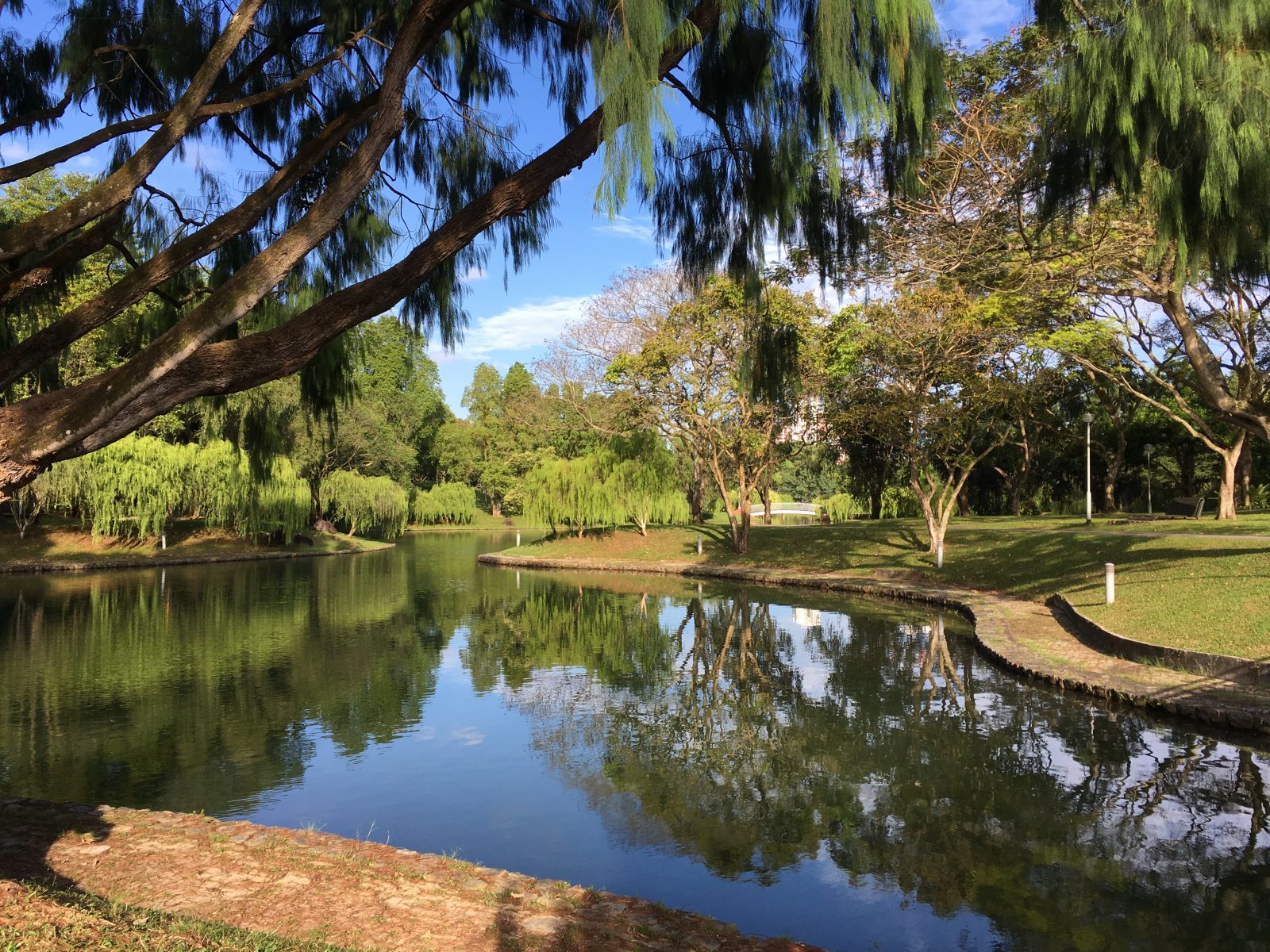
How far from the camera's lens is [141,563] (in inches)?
1196

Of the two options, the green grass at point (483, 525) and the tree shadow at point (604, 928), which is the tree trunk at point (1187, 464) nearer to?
the green grass at point (483, 525)

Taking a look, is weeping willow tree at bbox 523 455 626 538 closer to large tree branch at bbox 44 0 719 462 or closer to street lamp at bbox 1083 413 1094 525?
street lamp at bbox 1083 413 1094 525

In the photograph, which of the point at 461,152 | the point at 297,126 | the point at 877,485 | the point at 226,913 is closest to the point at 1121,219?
the point at 461,152

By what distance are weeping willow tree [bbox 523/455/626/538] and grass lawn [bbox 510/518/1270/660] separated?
983mm

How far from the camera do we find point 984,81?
10500mm

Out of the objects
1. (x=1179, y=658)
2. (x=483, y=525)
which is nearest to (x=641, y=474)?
(x=1179, y=658)

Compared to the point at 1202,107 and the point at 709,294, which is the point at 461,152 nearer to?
the point at 1202,107

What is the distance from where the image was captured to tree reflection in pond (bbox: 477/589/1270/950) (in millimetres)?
5398

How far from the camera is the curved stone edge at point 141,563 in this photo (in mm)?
27922

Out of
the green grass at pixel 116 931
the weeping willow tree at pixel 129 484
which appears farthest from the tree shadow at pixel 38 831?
the weeping willow tree at pixel 129 484

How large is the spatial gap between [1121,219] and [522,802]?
31.1 feet

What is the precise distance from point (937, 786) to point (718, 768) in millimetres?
1918

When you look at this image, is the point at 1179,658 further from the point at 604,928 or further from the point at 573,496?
the point at 573,496

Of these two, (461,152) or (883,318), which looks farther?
(883,318)
